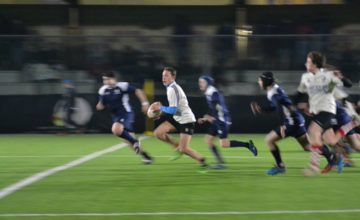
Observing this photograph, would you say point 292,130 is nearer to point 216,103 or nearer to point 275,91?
point 275,91

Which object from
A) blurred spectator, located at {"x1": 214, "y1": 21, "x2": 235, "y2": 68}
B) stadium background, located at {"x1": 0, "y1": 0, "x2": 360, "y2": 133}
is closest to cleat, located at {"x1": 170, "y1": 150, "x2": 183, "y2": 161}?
stadium background, located at {"x1": 0, "y1": 0, "x2": 360, "y2": 133}

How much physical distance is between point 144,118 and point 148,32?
812 cm

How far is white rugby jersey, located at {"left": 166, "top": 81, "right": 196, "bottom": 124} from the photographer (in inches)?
488

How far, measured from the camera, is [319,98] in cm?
1142

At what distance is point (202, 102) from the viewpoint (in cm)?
2150

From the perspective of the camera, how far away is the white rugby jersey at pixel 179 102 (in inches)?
488

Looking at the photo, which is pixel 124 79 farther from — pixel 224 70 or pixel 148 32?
pixel 148 32

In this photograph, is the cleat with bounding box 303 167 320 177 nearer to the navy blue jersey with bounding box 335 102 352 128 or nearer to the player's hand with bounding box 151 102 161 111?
the navy blue jersey with bounding box 335 102 352 128

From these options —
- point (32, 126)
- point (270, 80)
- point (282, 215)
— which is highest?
point (270, 80)

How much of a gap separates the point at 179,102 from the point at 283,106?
75.5 inches

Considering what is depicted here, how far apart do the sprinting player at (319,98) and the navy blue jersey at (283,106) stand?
0.29 m

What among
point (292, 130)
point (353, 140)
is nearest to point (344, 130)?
point (353, 140)

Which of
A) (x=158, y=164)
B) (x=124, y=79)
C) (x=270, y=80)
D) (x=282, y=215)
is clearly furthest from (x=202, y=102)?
(x=282, y=215)

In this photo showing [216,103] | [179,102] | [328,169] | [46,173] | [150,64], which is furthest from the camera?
[150,64]
